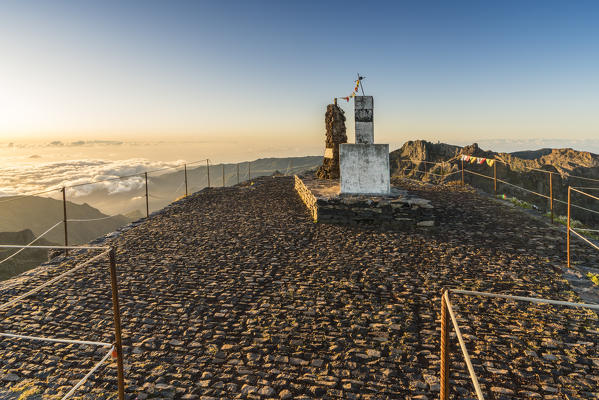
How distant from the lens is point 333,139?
16.3 metres

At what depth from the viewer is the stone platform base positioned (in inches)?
369

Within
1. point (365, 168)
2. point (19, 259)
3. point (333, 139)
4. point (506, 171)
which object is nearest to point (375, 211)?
point (365, 168)

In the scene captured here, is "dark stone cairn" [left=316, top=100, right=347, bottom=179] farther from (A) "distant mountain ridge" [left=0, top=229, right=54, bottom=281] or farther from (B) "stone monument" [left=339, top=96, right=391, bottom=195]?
(A) "distant mountain ridge" [left=0, top=229, right=54, bottom=281]

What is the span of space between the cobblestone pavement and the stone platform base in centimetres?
101

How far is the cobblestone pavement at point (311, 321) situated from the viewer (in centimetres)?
366

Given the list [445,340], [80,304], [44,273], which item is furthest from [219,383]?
[44,273]

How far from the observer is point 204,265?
23.2 ft

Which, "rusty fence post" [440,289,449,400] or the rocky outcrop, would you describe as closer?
"rusty fence post" [440,289,449,400]

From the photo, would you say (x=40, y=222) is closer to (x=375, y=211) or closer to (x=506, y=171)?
(x=506, y=171)

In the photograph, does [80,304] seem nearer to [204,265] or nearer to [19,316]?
[19,316]

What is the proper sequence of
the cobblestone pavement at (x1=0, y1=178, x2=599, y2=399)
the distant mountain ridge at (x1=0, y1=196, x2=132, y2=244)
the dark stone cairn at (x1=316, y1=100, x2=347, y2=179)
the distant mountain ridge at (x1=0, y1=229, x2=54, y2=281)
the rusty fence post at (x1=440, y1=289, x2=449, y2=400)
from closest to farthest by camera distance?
the rusty fence post at (x1=440, y1=289, x2=449, y2=400) → the cobblestone pavement at (x1=0, y1=178, x2=599, y2=399) → the dark stone cairn at (x1=316, y1=100, x2=347, y2=179) → the distant mountain ridge at (x1=0, y1=229, x2=54, y2=281) → the distant mountain ridge at (x1=0, y1=196, x2=132, y2=244)

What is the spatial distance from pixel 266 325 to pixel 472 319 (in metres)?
2.81

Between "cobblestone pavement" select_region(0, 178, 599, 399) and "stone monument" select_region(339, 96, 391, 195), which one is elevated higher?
"stone monument" select_region(339, 96, 391, 195)

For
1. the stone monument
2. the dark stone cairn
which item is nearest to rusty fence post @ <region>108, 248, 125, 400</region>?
the stone monument
